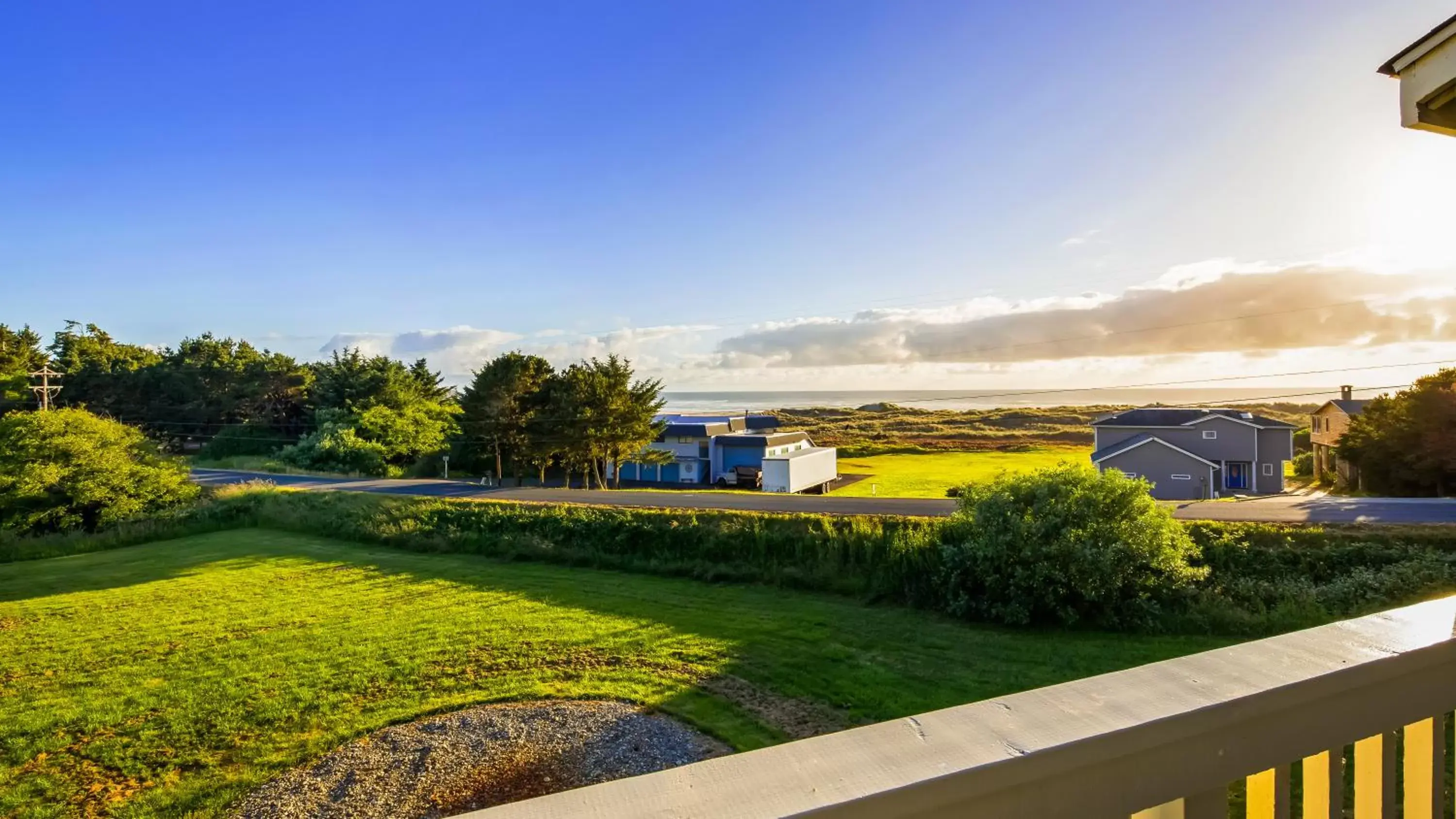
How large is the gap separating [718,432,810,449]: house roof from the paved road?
34.6 ft

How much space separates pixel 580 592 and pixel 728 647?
386 centimetres

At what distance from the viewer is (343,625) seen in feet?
31.3

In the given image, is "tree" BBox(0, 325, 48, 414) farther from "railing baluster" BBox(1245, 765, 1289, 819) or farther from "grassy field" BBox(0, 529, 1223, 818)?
"railing baluster" BBox(1245, 765, 1289, 819)

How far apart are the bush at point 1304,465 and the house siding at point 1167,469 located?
13549 millimetres

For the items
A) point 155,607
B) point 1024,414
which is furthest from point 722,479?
point 1024,414

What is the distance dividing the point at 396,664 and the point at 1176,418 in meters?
28.1

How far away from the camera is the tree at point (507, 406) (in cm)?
2823

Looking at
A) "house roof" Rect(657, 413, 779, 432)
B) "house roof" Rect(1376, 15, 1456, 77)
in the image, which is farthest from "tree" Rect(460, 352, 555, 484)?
"house roof" Rect(1376, 15, 1456, 77)

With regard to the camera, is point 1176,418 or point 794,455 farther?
point 794,455

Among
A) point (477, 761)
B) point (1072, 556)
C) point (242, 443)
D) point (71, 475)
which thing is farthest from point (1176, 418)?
point (242, 443)

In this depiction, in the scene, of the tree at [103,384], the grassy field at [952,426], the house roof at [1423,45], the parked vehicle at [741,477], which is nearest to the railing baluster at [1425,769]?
the house roof at [1423,45]

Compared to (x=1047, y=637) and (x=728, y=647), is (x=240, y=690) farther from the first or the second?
(x=1047, y=637)

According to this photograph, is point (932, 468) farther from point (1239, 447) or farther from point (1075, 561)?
point (1075, 561)

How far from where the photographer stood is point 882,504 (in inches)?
649
